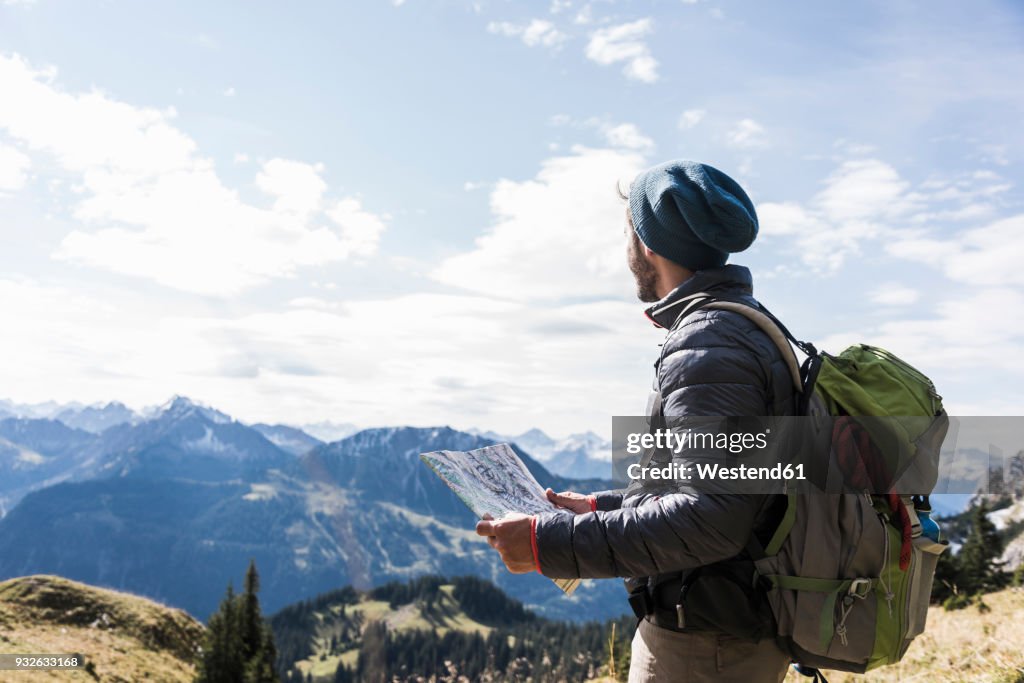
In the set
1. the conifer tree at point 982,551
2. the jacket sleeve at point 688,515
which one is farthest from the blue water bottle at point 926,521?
the conifer tree at point 982,551

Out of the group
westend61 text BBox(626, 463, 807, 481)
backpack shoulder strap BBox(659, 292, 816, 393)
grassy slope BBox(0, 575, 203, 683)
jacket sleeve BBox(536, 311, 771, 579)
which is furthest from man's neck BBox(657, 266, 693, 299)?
grassy slope BBox(0, 575, 203, 683)

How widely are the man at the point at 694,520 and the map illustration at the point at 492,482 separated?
28 centimetres

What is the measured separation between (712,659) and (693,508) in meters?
0.85

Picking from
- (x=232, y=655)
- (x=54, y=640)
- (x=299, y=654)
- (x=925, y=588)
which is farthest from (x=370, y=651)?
(x=925, y=588)

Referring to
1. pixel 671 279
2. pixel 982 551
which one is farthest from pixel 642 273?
pixel 982 551

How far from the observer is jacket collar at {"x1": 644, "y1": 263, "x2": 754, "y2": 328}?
3.39m

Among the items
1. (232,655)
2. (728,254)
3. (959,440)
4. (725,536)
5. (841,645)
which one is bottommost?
(232,655)

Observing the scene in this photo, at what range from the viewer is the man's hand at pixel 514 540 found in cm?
318

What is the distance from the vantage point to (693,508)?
288 cm

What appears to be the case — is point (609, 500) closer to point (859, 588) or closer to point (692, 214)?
point (859, 588)

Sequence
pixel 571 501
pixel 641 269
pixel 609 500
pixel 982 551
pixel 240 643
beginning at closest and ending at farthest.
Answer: pixel 641 269 → pixel 609 500 → pixel 571 501 → pixel 240 643 → pixel 982 551

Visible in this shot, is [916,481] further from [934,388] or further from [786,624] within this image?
[786,624]

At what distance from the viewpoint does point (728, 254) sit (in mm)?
3562

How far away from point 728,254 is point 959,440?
4.88 feet
